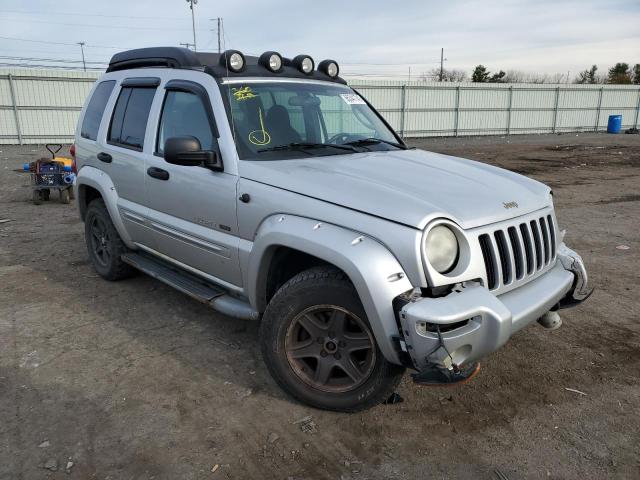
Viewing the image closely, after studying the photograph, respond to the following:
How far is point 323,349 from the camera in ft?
9.82

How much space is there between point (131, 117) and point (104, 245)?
1.40 metres

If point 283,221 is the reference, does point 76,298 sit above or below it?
below

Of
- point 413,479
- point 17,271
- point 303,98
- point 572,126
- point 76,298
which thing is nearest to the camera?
point 413,479

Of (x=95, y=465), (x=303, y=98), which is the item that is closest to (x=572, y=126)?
(x=303, y=98)

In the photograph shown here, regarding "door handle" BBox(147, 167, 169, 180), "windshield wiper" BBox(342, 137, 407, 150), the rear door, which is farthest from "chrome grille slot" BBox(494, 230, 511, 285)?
the rear door

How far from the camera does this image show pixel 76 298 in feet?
15.8

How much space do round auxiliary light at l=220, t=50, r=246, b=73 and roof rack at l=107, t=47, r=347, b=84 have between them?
0.10ft

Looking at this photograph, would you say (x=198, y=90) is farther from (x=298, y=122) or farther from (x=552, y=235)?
(x=552, y=235)

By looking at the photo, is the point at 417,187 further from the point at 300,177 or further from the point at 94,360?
the point at 94,360

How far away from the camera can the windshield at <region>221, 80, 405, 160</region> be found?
353 centimetres

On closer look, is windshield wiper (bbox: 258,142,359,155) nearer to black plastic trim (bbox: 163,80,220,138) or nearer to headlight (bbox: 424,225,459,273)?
black plastic trim (bbox: 163,80,220,138)

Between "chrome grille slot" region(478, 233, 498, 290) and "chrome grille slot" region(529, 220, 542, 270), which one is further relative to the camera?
"chrome grille slot" region(529, 220, 542, 270)

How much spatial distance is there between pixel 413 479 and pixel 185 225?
2.35 m

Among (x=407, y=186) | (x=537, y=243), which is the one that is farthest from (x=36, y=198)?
(x=537, y=243)
